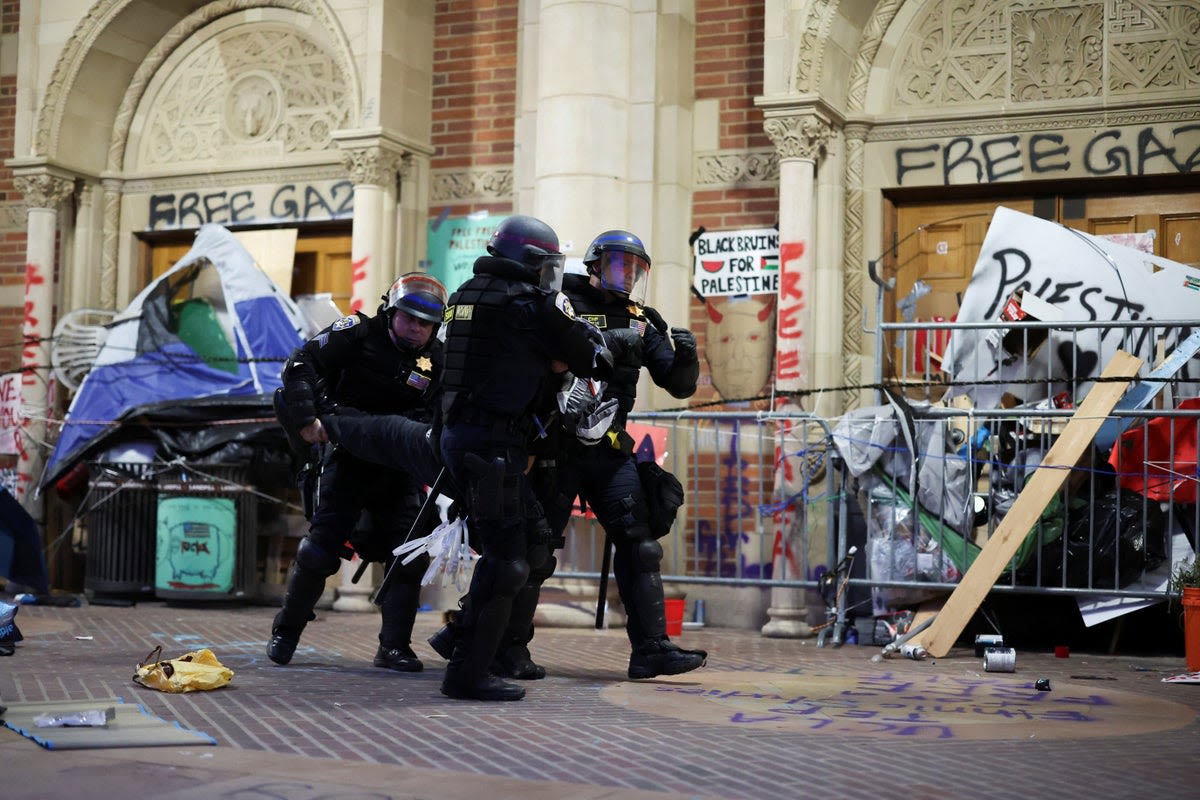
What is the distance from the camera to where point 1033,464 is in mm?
9117

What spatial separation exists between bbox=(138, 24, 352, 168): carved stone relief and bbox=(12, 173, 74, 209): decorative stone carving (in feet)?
2.53

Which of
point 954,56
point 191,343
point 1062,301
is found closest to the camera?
point 1062,301

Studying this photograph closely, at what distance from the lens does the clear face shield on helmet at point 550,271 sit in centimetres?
633

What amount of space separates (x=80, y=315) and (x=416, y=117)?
3.57 metres

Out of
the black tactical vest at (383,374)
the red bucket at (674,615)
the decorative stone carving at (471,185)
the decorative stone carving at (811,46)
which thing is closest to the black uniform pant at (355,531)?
the black tactical vest at (383,374)

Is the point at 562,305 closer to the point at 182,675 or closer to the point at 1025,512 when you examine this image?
the point at 182,675

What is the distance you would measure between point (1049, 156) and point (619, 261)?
4.81 m

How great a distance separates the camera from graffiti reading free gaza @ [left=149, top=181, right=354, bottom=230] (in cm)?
1277

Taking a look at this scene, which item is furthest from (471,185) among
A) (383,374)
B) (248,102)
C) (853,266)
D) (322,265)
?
(383,374)

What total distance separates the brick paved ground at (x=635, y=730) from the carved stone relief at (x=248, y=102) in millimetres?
5620

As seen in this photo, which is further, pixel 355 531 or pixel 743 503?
pixel 743 503

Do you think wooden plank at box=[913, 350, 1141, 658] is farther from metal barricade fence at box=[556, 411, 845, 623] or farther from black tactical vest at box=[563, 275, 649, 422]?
black tactical vest at box=[563, 275, 649, 422]

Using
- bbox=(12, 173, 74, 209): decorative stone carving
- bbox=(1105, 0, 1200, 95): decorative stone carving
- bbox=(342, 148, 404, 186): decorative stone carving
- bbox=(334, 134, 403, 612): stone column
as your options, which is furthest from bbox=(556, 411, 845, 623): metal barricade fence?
bbox=(12, 173, 74, 209): decorative stone carving

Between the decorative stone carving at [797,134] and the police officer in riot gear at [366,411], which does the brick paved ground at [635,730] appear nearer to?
the police officer in riot gear at [366,411]
